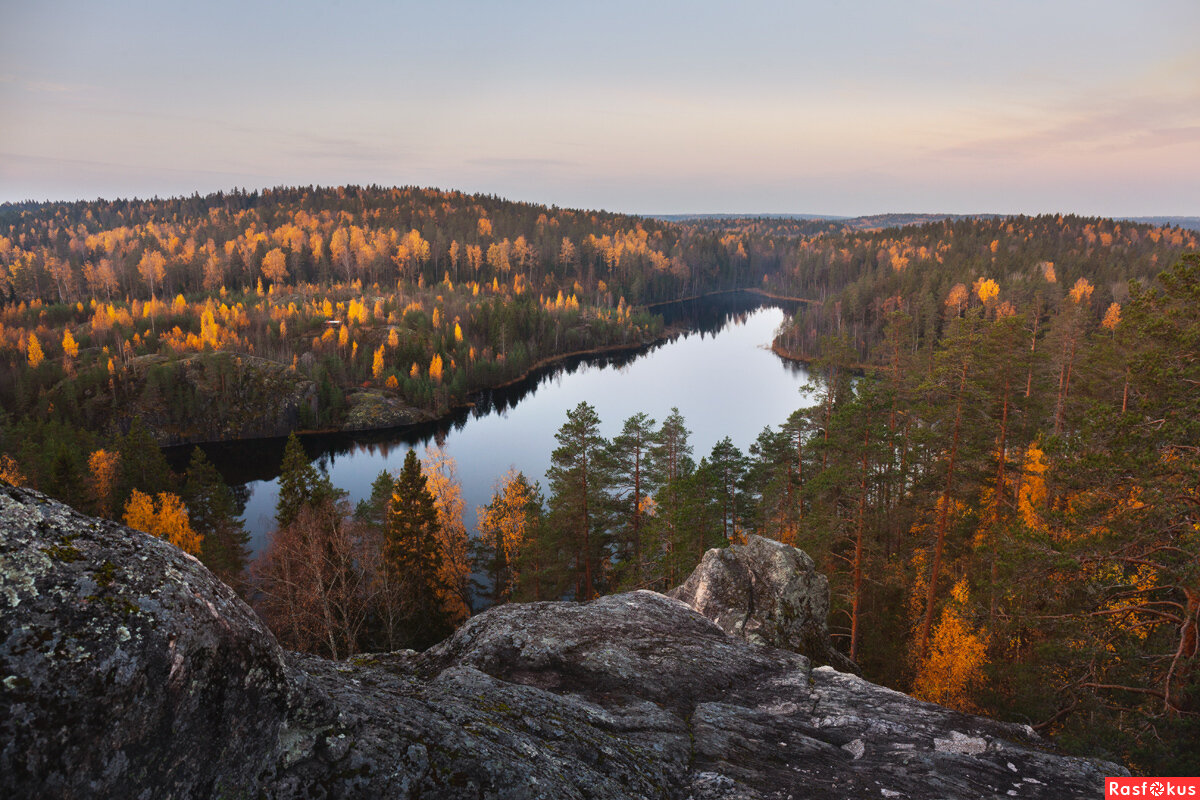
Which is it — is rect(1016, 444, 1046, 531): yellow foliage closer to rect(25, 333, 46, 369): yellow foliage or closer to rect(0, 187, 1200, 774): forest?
rect(0, 187, 1200, 774): forest

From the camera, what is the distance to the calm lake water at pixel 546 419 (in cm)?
6906

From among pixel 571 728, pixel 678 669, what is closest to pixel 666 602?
pixel 678 669

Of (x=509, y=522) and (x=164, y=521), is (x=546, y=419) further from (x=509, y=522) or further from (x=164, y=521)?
(x=164, y=521)

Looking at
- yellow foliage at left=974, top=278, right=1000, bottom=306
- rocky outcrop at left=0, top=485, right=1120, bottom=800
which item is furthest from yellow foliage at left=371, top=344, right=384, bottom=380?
yellow foliage at left=974, top=278, right=1000, bottom=306

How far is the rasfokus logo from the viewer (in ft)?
25.8

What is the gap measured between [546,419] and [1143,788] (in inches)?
3320

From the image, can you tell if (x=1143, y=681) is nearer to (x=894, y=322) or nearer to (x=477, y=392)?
(x=894, y=322)

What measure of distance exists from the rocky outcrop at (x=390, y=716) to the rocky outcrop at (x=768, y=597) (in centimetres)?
702

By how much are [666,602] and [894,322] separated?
28.6m

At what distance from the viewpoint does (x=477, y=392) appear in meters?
111

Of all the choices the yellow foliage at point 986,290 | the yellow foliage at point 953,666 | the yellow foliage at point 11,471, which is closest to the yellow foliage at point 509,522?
the yellow foliage at point 953,666

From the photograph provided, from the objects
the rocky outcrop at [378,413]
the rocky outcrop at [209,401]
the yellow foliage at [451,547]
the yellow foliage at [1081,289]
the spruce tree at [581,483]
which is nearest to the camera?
the spruce tree at [581,483]

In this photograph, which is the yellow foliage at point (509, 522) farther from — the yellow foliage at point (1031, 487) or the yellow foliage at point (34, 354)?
the yellow foliage at point (34, 354)

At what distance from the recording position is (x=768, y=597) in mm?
18469
